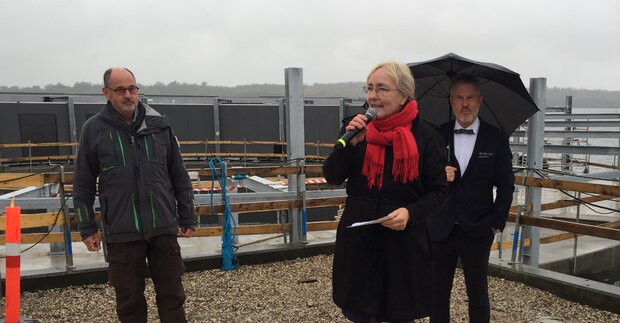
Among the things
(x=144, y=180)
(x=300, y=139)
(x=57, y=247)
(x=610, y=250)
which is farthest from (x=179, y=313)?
(x=610, y=250)

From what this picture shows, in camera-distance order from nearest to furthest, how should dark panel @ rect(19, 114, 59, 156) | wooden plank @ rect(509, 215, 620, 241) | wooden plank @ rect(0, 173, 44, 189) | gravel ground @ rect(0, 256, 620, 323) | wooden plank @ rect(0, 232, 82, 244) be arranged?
gravel ground @ rect(0, 256, 620, 323), wooden plank @ rect(509, 215, 620, 241), wooden plank @ rect(0, 173, 44, 189), wooden plank @ rect(0, 232, 82, 244), dark panel @ rect(19, 114, 59, 156)

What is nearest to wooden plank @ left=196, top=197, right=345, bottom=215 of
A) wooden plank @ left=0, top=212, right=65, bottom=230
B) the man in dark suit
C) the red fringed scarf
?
wooden plank @ left=0, top=212, right=65, bottom=230

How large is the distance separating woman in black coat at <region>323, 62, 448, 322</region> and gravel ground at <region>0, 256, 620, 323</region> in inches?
76.7

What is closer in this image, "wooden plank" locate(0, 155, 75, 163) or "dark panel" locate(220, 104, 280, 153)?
"wooden plank" locate(0, 155, 75, 163)

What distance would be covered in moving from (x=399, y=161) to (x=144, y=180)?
1560 mm

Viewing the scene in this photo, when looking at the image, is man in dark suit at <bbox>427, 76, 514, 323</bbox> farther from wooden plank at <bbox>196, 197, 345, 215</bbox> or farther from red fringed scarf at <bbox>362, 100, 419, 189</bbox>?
wooden plank at <bbox>196, 197, 345, 215</bbox>

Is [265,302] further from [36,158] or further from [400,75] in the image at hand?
[36,158]

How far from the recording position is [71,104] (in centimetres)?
1619

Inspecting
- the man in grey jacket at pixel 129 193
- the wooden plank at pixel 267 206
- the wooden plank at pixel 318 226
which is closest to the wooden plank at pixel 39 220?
the wooden plank at pixel 267 206

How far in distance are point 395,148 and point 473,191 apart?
1004 millimetres

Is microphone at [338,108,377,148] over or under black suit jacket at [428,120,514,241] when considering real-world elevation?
over

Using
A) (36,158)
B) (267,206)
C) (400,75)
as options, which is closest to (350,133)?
(400,75)

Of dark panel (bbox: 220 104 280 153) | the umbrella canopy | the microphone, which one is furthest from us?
dark panel (bbox: 220 104 280 153)

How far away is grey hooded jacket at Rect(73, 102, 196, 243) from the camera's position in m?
2.75
